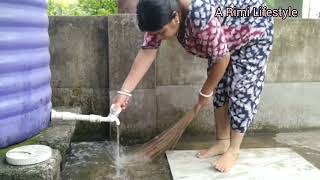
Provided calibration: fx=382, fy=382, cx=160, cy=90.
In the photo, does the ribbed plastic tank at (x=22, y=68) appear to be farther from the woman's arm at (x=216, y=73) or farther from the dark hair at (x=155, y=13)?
the woman's arm at (x=216, y=73)

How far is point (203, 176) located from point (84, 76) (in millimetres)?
1491

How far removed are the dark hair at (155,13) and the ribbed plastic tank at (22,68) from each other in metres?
0.65

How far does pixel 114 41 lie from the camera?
340 centimetres

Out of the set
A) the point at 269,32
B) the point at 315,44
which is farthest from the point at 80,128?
the point at 315,44

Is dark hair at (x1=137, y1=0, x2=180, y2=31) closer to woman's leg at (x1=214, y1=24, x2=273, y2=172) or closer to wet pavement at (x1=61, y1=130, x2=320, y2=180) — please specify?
woman's leg at (x1=214, y1=24, x2=273, y2=172)

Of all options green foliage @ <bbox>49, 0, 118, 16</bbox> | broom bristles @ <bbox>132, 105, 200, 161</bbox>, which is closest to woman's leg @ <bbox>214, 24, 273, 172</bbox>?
broom bristles @ <bbox>132, 105, 200, 161</bbox>

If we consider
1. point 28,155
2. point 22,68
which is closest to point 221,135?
point 28,155

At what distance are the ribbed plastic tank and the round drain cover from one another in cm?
8

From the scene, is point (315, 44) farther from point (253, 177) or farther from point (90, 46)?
point (90, 46)

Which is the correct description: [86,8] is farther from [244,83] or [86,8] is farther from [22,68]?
[22,68]

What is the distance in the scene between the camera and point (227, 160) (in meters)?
2.90

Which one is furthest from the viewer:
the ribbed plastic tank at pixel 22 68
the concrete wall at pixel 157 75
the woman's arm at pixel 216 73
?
the concrete wall at pixel 157 75

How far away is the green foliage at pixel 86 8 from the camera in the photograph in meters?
4.64

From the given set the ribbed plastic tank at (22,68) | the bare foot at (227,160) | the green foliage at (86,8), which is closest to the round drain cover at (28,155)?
the ribbed plastic tank at (22,68)
